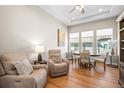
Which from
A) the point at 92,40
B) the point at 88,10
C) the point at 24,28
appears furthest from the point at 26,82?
the point at 92,40

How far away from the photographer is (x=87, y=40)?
8531 mm

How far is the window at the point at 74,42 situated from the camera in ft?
29.9

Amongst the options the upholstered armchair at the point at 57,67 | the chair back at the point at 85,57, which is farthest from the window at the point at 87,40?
the upholstered armchair at the point at 57,67

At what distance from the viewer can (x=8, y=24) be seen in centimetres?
376

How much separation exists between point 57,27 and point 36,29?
235cm

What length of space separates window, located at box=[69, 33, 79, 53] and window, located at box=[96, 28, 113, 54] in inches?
67.7

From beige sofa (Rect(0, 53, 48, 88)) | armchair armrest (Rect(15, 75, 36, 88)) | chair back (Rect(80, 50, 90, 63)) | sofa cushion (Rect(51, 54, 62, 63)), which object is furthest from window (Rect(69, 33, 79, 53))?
armchair armrest (Rect(15, 75, 36, 88))

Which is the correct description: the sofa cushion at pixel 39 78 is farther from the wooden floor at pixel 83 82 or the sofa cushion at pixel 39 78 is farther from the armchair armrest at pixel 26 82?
the wooden floor at pixel 83 82

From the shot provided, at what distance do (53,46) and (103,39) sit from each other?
3426 millimetres

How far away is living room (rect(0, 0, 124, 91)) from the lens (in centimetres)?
303

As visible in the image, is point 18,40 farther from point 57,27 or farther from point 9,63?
point 57,27

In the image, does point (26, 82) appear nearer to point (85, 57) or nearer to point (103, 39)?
point (85, 57)

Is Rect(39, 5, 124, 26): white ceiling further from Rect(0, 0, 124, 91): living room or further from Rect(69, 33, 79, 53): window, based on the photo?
Rect(69, 33, 79, 53): window
